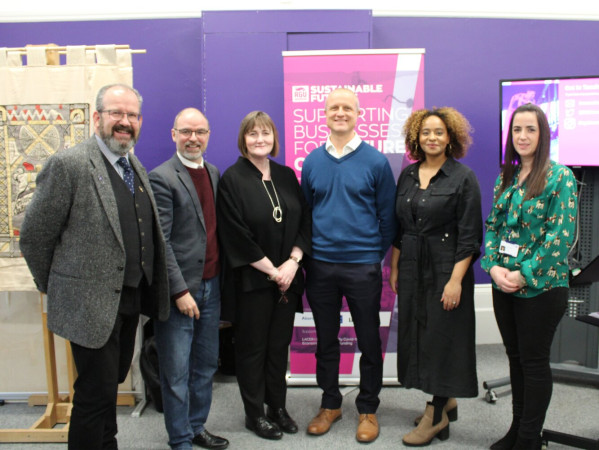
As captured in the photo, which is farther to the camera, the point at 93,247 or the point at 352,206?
the point at 352,206

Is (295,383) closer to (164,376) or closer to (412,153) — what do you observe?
(164,376)

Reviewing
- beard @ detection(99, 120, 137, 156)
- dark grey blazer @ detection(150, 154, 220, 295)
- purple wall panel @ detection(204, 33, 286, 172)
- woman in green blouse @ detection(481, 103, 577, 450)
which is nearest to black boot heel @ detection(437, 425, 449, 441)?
woman in green blouse @ detection(481, 103, 577, 450)

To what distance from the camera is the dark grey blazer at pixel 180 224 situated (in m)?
2.06

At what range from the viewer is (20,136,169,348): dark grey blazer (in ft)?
5.46

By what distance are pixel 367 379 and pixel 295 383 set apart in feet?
2.55

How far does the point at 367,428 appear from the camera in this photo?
2432 mm

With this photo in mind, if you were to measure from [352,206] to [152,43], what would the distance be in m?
2.09

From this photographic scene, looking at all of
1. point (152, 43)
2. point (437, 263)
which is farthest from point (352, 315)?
point (152, 43)

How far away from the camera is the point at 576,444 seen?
2191 mm

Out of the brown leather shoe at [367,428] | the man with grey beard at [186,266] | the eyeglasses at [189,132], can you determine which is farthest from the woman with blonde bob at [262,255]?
the brown leather shoe at [367,428]

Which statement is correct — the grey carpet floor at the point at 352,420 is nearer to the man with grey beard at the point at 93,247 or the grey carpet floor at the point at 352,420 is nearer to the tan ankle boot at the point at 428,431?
the tan ankle boot at the point at 428,431

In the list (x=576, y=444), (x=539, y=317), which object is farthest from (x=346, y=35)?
(x=576, y=444)

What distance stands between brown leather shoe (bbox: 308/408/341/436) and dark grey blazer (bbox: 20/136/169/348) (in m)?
1.24

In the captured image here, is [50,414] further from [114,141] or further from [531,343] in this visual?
[531,343]
